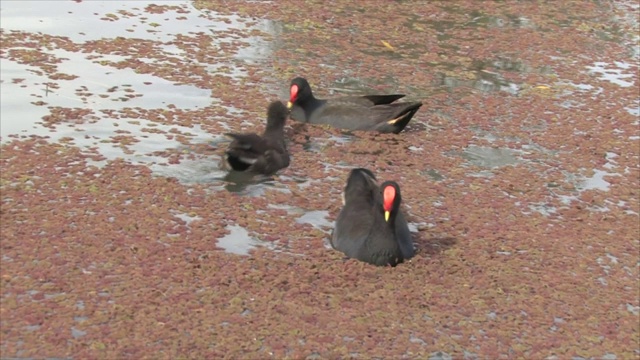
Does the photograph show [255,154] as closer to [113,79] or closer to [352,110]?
[352,110]

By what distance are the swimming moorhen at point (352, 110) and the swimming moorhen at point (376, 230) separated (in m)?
2.36

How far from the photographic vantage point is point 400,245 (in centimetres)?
778

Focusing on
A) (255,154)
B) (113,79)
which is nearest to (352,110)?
(255,154)

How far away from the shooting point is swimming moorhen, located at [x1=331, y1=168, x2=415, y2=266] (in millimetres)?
7684

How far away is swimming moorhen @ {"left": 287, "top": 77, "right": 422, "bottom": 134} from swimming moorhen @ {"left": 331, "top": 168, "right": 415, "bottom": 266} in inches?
92.7

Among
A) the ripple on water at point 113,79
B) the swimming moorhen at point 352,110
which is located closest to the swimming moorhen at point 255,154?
the ripple on water at point 113,79

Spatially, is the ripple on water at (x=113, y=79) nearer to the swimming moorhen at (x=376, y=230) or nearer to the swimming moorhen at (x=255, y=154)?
the swimming moorhen at (x=255, y=154)

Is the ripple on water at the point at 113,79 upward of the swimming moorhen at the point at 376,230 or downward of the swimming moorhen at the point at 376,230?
downward

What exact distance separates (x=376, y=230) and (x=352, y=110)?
3032mm

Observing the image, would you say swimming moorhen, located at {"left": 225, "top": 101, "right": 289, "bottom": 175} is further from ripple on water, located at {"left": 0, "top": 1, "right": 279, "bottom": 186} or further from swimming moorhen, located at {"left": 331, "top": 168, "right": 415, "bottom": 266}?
swimming moorhen, located at {"left": 331, "top": 168, "right": 415, "bottom": 266}

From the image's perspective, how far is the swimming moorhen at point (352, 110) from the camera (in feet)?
34.4

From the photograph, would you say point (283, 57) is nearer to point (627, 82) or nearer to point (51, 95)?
point (51, 95)

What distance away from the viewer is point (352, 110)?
34.8ft

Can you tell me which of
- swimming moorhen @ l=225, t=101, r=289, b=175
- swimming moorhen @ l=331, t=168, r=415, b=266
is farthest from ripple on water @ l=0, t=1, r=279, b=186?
swimming moorhen @ l=331, t=168, r=415, b=266
